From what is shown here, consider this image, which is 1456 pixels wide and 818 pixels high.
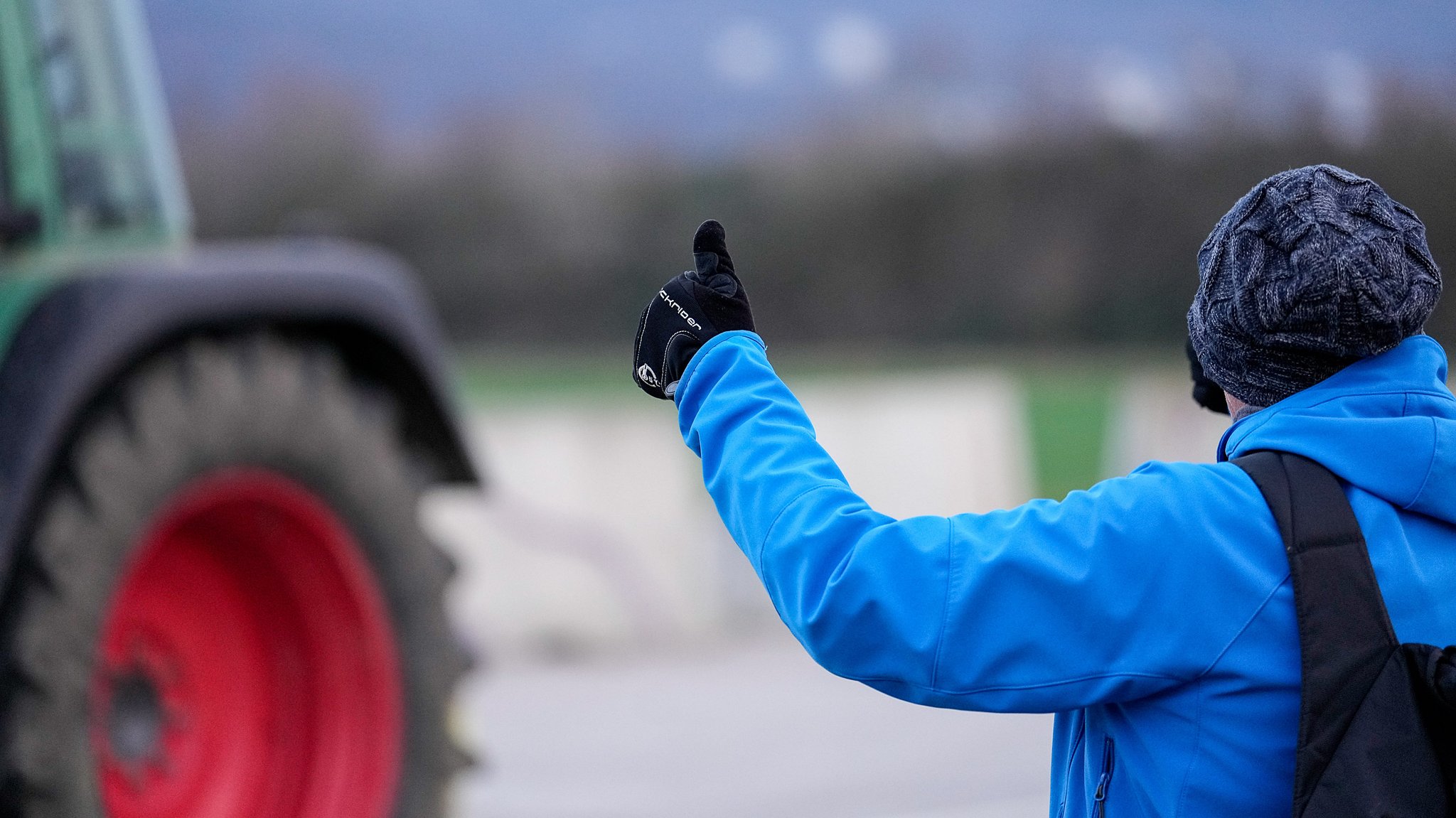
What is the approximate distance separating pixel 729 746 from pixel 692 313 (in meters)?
4.82

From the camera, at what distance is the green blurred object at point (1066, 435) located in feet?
28.0

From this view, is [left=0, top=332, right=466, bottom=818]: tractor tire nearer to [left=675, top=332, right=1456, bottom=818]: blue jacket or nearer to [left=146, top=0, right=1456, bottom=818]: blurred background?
[left=146, top=0, right=1456, bottom=818]: blurred background

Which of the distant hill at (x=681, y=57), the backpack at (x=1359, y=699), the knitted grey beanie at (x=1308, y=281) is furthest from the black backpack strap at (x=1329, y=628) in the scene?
the distant hill at (x=681, y=57)

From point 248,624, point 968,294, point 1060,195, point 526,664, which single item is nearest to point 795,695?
point 526,664

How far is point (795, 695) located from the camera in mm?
6895

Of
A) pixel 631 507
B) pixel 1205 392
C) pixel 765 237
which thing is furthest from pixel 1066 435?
pixel 765 237

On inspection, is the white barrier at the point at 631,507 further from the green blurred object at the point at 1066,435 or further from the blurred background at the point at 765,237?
the green blurred object at the point at 1066,435

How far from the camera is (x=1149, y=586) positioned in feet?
3.92

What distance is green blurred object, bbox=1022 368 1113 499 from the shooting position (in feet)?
28.0

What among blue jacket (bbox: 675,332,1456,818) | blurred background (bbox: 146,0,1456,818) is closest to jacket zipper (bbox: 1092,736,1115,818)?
blue jacket (bbox: 675,332,1456,818)

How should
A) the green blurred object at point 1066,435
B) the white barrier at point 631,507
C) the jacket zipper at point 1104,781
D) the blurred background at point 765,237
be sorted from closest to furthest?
the jacket zipper at point 1104,781, the blurred background at point 765,237, the white barrier at point 631,507, the green blurred object at point 1066,435

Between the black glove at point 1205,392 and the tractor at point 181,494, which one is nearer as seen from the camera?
the black glove at point 1205,392

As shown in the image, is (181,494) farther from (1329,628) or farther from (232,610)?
(1329,628)

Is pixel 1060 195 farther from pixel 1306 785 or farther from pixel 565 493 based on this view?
pixel 1306 785
